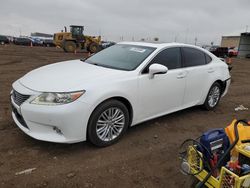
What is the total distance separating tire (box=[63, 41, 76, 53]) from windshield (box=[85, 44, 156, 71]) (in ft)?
61.8

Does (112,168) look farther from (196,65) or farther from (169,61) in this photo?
(196,65)

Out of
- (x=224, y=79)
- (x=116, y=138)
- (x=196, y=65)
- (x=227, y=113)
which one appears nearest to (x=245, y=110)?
(x=227, y=113)

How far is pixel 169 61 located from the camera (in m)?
4.17

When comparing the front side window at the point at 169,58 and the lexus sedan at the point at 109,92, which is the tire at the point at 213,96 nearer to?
the lexus sedan at the point at 109,92

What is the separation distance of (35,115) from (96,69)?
1.18 meters

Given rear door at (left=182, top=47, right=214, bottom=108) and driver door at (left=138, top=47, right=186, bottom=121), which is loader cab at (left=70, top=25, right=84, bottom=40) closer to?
rear door at (left=182, top=47, right=214, bottom=108)

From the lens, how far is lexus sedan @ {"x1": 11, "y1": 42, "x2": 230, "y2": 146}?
2.95 meters

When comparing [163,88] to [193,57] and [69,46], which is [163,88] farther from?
[69,46]

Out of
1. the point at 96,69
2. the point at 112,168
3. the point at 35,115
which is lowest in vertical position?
the point at 112,168

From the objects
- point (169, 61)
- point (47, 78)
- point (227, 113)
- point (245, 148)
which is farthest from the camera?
point (227, 113)

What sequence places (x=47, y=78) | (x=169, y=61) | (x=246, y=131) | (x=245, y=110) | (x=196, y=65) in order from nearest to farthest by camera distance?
(x=246, y=131), (x=47, y=78), (x=169, y=61), (x=196, y=65), (x=245, y=110)

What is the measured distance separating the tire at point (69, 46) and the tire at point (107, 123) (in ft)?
66.4

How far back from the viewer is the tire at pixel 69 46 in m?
22.3

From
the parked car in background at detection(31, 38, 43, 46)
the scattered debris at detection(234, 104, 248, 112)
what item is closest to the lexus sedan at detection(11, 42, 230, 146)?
the scattered debris at detection(234, 104, 248, 112)
